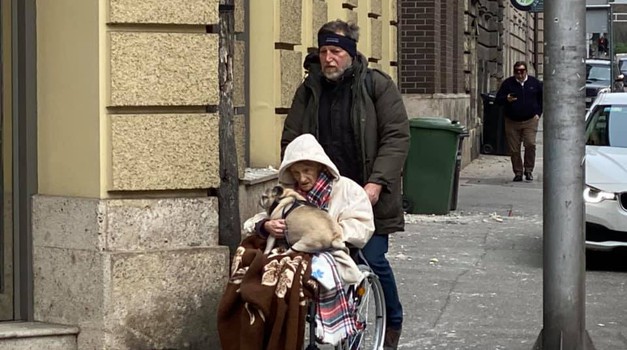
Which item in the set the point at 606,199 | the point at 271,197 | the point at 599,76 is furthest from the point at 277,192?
the point at 599,76

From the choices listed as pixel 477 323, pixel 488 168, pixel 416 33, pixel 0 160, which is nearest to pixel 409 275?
pixel 477 323

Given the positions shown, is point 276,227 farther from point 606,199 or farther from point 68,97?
point 606,199

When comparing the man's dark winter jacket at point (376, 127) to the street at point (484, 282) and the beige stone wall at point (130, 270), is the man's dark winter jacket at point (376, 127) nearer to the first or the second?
the beige stone wall at point (130, 270)

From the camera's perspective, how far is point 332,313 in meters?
5.63

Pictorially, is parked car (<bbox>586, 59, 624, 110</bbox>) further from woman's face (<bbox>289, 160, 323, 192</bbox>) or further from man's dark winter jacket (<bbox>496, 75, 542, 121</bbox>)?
woman's face (<bbox>289, 160, 323, 192</bbox>)

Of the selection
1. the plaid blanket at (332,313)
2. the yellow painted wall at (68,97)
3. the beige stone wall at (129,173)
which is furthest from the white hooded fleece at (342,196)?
the yellow painted wall at (68,97)

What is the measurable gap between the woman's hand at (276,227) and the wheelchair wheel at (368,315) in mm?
485

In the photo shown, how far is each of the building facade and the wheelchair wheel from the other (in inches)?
33.8

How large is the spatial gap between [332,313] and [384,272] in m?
0.90

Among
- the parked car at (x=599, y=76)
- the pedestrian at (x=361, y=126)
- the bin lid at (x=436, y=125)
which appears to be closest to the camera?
the pedestrian at (x=361, y=126)

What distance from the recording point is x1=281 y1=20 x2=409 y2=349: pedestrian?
6.34 meters

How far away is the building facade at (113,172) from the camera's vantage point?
6.61 m

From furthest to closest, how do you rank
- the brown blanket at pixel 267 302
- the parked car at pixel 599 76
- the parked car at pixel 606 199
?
the parked car at pixel 599 76
the parked car at pixel 606 199
the brown blanket at pixel 267 302

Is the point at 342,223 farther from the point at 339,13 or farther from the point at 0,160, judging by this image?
the point at 339,13
